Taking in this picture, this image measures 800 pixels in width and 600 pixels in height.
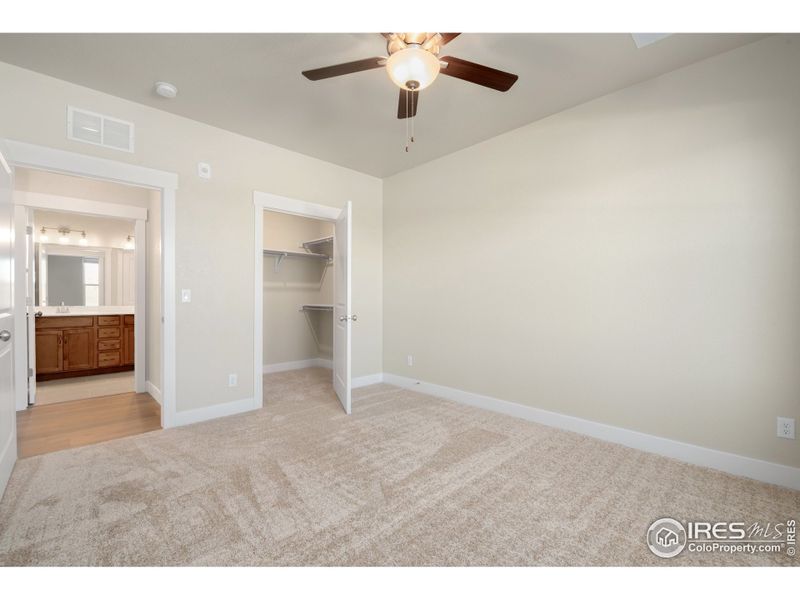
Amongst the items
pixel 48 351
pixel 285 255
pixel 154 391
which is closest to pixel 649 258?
pixel 285 255

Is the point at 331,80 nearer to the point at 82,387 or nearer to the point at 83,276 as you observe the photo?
the point at 82,387

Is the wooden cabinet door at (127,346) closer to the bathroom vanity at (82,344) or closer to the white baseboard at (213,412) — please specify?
the bathroom vanity at (82,344)

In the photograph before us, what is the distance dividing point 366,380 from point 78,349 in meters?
3.98

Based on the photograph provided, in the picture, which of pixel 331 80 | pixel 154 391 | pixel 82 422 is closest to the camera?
pixel 331 80

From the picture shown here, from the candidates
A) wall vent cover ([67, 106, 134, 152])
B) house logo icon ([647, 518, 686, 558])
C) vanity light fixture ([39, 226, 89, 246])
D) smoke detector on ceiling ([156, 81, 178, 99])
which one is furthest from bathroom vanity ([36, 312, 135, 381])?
house logo icon ([647, 518, 686, 558])

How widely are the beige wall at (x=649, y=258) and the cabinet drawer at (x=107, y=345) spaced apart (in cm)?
486

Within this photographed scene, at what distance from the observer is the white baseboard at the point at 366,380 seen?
441 cm

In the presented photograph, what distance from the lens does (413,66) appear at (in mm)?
1755

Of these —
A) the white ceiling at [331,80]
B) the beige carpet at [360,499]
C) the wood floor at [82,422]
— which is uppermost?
the white ceiling at [331,80]

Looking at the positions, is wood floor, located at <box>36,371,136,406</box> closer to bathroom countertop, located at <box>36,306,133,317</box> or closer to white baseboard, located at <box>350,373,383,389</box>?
bathroom countertop, located at <box>36,306,133,317</box>

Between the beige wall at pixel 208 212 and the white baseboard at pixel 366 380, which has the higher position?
the beige wall at pixel 208 212

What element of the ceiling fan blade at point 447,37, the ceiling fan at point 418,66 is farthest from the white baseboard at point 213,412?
the ceiling fan blade at point 447,37

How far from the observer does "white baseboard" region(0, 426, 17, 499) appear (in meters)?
1.97
